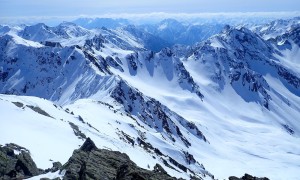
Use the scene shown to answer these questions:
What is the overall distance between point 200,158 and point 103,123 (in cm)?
7224

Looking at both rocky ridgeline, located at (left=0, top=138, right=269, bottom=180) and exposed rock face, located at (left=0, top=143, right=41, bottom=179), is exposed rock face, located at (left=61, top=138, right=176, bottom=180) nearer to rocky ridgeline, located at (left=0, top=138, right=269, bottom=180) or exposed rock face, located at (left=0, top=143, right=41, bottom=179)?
rocky ridgeline, located at (left=0, top=138, right=269, bottom=180)

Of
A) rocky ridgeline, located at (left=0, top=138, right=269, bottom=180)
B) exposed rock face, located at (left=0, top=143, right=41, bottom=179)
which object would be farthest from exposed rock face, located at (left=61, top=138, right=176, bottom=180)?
exposed rock face, located at (left=0, top=143, right=41, bottom=179)

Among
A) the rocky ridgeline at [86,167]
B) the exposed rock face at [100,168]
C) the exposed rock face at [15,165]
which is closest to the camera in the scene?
the exposed rock face at [100,168]

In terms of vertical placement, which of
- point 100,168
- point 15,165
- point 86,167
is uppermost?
point 100,168

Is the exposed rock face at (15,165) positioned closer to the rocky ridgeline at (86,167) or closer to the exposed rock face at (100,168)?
the rocky ridgeline at (86,167)

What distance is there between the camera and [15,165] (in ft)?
179

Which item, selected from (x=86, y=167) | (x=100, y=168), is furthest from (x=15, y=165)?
(x=100, y=168)

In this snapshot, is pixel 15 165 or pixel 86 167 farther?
pixel 15 165

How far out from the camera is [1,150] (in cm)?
5753

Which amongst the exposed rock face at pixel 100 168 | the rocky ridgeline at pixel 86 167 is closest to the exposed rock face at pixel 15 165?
the rocky ridgeline at pixel 86 167

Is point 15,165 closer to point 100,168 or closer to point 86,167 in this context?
point 86,167

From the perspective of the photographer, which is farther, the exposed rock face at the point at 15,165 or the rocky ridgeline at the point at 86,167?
the exposed rock face at the point at 15,165

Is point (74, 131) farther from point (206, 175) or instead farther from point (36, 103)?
point (206, 175)

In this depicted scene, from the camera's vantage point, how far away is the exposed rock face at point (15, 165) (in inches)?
2037
